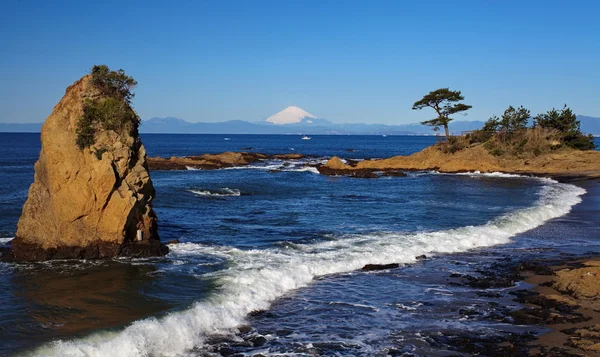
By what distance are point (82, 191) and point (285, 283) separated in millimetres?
6757

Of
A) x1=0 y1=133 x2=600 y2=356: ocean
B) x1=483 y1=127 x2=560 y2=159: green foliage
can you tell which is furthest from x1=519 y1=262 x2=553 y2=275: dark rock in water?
x1=483 y1=127 x2=560 y2=159: green foliage

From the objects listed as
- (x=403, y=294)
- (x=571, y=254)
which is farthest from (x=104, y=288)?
(x=571, y=254)

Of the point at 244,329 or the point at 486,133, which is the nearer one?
the point at 244,329

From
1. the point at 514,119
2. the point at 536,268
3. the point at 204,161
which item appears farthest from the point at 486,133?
the point at 536,268

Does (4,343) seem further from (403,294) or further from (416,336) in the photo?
(403,294)

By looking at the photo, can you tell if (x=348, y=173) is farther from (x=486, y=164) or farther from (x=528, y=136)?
(x=528, y=136)

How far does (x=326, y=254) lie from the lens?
17047mm

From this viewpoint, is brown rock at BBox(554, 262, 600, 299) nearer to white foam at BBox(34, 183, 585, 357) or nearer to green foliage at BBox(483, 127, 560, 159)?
white foam at BBox(34, 183, 585, 357)

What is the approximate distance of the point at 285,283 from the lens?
45.6 ft

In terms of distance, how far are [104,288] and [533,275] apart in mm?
11415

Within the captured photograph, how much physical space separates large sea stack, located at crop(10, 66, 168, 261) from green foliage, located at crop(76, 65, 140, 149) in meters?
0.03

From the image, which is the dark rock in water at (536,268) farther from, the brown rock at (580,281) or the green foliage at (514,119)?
the green foliage at (514,119)

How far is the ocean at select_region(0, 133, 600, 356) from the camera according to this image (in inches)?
391

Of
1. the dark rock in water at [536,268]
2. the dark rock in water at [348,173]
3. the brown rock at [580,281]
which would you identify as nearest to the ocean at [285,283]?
the dark rock in water at [536,268]
